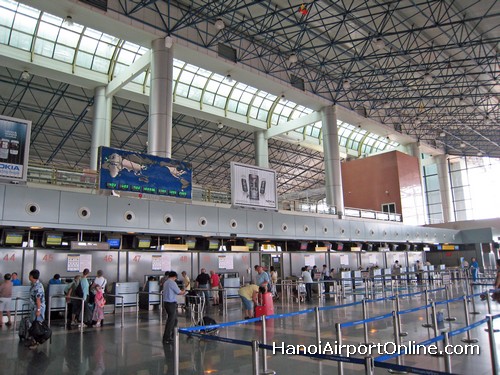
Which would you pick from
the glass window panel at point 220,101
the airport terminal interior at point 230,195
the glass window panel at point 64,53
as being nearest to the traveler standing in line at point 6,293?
the airport terminal interior at point 230,195

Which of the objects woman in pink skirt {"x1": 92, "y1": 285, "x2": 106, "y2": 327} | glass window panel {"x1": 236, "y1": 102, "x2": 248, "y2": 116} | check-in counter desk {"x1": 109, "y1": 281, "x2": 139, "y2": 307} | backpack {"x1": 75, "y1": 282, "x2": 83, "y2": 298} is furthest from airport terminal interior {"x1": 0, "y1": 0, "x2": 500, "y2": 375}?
backpack {"x1": 75, "y1": 282, "x2": 83, "y2": 298}

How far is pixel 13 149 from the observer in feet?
42.8

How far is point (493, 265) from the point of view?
42.3m

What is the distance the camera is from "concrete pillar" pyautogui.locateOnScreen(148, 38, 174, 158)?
1950 centimetres

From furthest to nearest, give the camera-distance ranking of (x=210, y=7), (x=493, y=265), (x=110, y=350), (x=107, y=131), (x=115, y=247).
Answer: (x=493, y=265) → (x=107, y=131) → (x=210, y=7) → (x=115, y=247) → (x=110, y=350)

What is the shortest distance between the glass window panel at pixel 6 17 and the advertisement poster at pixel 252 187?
47.6ft

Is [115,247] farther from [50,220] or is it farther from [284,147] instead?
[284,147]

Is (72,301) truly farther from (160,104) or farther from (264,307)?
(160,104)

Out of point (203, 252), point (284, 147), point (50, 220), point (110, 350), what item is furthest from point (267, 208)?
point (284, 147)

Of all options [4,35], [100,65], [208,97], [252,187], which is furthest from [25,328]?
[208,97]

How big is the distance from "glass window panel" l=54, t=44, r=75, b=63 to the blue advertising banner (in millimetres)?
11417

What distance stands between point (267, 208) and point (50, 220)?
421 inches

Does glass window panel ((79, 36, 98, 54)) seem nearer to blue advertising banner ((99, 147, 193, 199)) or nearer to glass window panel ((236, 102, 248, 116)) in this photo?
blue advertising banner ((99, 147, 193, 199))

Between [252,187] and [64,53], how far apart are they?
45.5 feet
